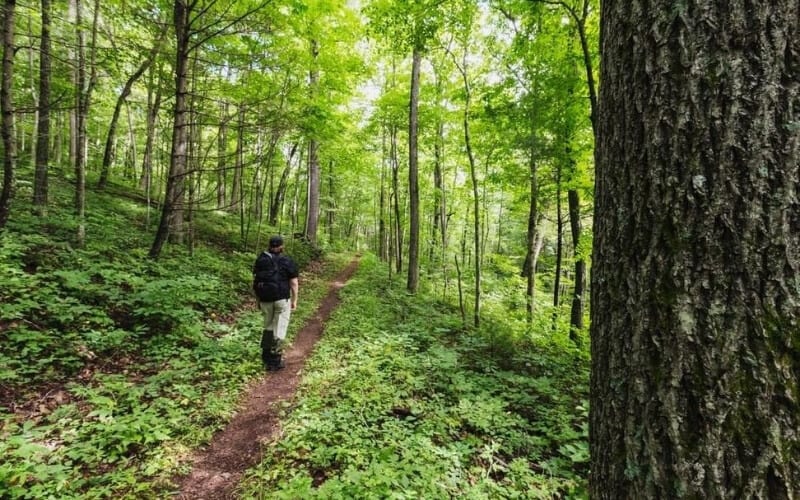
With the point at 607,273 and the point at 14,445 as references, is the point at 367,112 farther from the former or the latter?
the point at 607,273

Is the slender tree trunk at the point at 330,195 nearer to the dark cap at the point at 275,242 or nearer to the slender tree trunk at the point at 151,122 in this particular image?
the slender tree trunk at the point at 151,122

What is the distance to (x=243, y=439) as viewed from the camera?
4207 millimetres

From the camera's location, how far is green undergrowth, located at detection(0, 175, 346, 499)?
11.0 feet

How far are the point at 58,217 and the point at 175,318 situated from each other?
5383mm

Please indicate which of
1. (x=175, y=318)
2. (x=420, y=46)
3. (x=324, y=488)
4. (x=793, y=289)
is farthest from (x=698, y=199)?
(x=420, y=46)

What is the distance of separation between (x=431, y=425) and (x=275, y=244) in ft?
12.7

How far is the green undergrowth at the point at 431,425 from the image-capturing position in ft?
10.7

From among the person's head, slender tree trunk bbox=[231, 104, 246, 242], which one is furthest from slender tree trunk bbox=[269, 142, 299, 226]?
the person's head

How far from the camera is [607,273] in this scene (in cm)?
128

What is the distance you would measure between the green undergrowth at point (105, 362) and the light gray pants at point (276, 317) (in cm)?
64

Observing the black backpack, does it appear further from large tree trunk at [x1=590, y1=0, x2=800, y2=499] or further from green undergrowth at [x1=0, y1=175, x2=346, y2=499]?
large tree trunk at [x1=590, y1=0, x2=800, y2=499]

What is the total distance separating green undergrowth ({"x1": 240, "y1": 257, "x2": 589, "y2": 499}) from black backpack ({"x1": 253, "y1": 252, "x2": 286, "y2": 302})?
1394 mm

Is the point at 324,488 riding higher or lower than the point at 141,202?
lower

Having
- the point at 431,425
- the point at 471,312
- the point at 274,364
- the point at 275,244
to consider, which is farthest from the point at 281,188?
the point at 431,425
